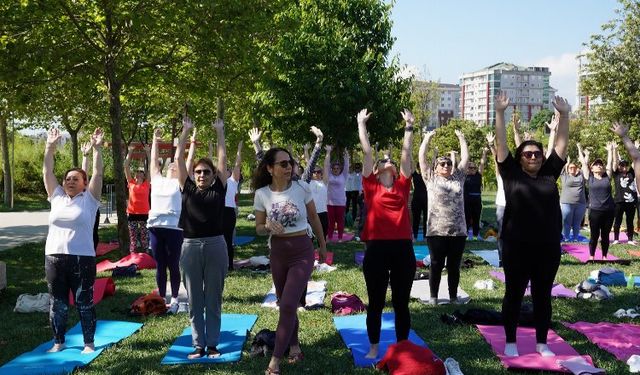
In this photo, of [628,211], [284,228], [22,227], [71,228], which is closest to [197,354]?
[284,228]

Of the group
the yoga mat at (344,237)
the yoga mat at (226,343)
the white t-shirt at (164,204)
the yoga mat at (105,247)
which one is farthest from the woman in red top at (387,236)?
the yoga mat at (105,247)

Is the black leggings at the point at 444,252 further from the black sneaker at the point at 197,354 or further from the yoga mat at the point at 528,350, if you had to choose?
the black sneaker at the point at 197,354

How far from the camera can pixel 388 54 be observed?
26109 millimetres

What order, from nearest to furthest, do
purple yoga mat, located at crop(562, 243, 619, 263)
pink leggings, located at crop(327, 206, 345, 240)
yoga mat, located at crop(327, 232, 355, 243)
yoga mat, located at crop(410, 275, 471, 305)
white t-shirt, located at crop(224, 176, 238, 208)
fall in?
1. yoga mat, located at crop(410, 275, 471, 305)
2. white t-shirt, located at crop(224, 176, 238, 208)
3. purple yoga mat, located at crop(562, 243, 619, 263)
4. pink leggings, located at crop(327, 206, 345, 240)
5. yoga mat, located at crop(327, 232, 355, 243)

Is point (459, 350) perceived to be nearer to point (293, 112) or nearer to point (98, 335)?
point (98, 335)

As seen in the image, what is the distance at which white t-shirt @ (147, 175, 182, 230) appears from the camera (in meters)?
7.95

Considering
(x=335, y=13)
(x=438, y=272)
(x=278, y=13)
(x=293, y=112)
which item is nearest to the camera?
(x=438, y=272)

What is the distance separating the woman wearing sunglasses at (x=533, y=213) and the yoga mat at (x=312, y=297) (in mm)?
2964

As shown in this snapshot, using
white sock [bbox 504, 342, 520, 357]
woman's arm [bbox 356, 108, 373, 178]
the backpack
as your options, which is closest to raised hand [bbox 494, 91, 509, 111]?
woman's arm [bbox 356, 108, 373, 178]

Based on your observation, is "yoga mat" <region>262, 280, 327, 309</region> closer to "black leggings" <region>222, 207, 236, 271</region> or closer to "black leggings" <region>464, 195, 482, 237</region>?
"black leggings" <region>222, 207, 236, 271</region>

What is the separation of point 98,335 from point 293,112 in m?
16.8

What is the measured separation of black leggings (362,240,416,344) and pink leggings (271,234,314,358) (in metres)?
0.60

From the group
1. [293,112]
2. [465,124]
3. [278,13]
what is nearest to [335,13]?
[293,112]

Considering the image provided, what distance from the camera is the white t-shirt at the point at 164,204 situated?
795 cm
